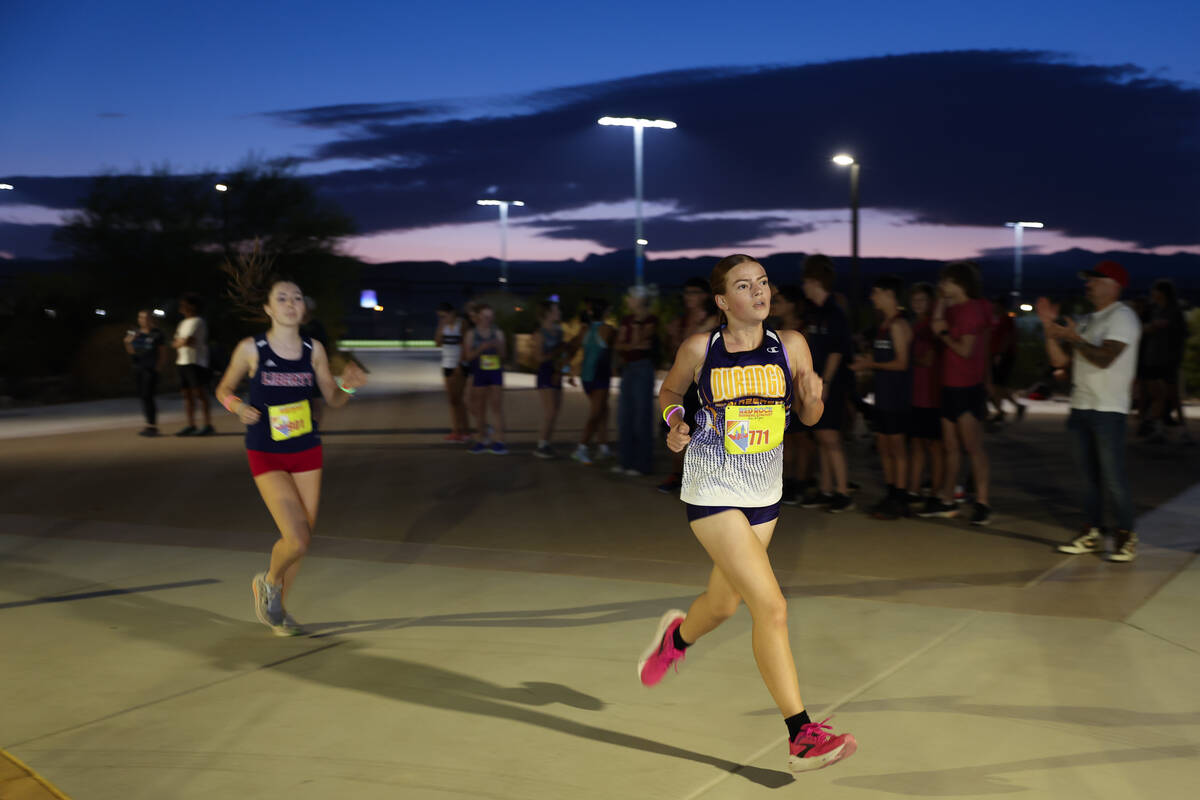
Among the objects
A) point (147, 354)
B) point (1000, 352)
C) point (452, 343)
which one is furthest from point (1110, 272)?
point (147, 354)

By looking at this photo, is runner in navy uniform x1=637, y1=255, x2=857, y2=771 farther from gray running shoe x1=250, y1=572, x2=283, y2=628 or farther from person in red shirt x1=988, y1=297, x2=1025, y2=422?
person in red shirt x1=988, y1=297, x2=1025, y2=422

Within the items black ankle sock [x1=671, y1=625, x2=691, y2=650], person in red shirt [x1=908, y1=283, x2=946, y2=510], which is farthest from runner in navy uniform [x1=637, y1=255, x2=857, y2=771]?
person in red shirt [x1=908, y1=283, x2=946, y2=510]

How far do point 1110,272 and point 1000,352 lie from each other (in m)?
8.03

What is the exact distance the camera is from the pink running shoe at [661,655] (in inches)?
191

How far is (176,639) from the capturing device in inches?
231

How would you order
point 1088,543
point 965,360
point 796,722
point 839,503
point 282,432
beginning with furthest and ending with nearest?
1. point 839,503
2. point 965,360
3. point 1088,543
4. point 282,432
5. point 796,722

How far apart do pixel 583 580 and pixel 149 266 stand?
2714 cm

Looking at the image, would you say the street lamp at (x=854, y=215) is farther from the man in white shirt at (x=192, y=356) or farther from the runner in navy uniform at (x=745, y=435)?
the runner in navy uniform at (x=745, y=435)

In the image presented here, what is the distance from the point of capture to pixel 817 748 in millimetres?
3941

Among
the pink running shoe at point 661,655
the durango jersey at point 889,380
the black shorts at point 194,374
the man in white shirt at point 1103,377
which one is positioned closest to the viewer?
the pink running shoe at point 661,655

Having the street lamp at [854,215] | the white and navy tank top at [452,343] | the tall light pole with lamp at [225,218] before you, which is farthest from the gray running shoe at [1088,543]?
the tall light pole with lamp at [225,218]

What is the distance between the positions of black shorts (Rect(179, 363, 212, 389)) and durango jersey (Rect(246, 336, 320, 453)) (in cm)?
990

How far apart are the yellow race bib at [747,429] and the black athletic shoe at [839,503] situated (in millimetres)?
5240

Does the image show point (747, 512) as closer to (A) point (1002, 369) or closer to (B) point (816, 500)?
(B) point (816, 500)
